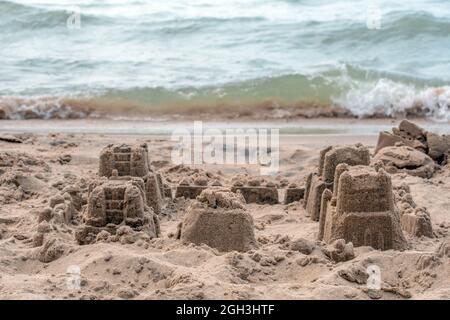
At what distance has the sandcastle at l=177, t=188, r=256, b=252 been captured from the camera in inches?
191

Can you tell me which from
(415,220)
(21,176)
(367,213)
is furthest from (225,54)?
(367,213)

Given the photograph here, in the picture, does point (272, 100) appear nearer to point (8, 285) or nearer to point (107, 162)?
point (107, 162)

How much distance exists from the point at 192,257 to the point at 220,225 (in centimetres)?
36

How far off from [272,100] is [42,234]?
7.70 metres

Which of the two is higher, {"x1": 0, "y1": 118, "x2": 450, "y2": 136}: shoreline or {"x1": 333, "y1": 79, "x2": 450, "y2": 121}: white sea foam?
{"x1": 333, "y1": 79, "x2": 450, "y2": 121}: white sea foam

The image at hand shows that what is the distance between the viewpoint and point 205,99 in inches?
497

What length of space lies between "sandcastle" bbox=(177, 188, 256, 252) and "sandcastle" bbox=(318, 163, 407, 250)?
55cm

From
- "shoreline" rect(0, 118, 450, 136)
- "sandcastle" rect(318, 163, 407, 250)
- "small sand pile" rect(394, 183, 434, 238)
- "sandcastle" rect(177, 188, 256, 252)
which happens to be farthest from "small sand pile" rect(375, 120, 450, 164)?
"sandcastle" rect(177, 188, 256, 252)

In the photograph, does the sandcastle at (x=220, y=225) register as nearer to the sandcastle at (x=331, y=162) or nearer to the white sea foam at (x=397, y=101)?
the sandcastle at (x=331, y=162)

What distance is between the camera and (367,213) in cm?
496

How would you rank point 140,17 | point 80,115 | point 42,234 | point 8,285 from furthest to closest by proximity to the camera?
point 140,17 → point 80,115 → point 42,234 → point 8,285

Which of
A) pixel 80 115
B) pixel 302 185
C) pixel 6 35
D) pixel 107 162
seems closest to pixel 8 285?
pixel 107 162

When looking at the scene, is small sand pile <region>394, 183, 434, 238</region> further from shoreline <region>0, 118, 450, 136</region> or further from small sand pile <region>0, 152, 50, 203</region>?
shoreline <region>0, 118, 450, 136</region>

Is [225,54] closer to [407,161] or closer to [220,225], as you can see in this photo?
[407,161]
